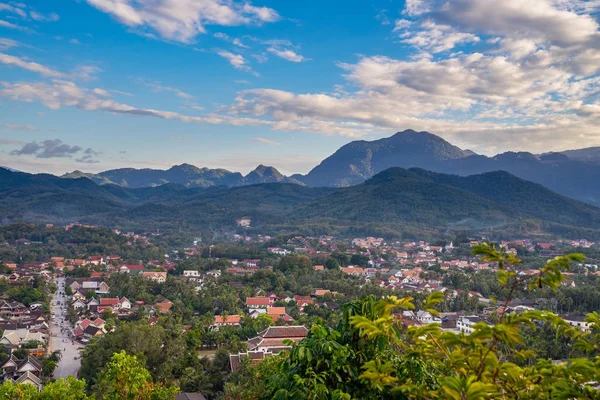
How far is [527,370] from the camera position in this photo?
299 cm

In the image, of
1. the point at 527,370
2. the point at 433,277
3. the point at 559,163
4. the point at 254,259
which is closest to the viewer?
the point at 527,370

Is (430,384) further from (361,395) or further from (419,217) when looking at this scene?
(419,217)

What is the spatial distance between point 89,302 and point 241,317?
474 inches

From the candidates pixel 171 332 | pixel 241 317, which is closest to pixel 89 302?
pixel 241 317

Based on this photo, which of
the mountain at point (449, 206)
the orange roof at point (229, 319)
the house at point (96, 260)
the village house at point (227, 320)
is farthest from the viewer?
the mountain at point (449, 206)

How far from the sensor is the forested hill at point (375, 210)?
8312cm

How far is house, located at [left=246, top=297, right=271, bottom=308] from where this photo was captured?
29.4 metres

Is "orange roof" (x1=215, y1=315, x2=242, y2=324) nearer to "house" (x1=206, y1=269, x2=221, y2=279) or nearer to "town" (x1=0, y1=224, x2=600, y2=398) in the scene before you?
"town" (x1=0, y1=224, x2=600, y2=398)

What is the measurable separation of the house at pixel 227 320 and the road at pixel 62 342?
22.1 ft

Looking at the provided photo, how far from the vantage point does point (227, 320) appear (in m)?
25.4

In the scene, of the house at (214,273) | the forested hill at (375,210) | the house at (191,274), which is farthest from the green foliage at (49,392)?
the forested hill at (375,210)

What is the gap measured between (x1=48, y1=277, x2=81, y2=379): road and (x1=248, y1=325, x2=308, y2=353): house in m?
7.13

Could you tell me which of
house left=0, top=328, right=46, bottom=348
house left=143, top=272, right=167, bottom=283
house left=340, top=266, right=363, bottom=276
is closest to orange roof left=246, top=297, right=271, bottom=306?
house left=143, top=272, right=167, bottom=283

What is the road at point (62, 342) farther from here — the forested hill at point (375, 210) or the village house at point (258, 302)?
the forested hill at point (375, 210)
